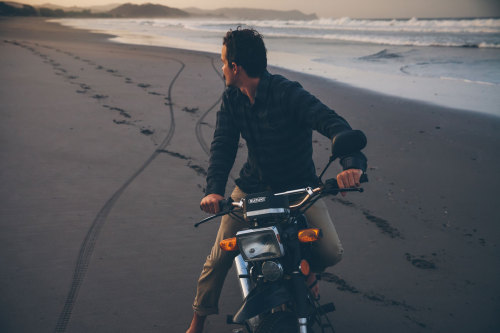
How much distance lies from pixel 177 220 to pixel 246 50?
2.36 meters

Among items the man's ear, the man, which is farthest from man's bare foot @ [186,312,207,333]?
the man's ear

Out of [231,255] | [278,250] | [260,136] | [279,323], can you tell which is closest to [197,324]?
[231,255]

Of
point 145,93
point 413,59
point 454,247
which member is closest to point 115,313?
point 454,247

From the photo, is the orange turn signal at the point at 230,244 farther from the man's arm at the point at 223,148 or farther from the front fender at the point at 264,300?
the man's arm at the point at 223,148

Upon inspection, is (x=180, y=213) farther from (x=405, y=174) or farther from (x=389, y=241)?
(x=405, y=174)

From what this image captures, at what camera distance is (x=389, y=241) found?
12.2 feet

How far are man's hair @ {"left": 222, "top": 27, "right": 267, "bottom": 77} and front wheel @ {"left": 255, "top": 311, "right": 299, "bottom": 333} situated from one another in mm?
1277

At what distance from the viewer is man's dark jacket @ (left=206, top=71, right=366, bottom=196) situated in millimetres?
2266

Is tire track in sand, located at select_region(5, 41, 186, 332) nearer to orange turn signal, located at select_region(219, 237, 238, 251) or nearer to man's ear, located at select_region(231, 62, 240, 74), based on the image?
orange turn signal, located at select_region(219, 237, 238, 251)

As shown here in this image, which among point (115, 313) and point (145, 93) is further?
point (145, 93)

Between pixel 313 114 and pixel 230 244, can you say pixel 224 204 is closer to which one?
pixel 230 244

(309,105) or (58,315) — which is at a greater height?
(309,105)

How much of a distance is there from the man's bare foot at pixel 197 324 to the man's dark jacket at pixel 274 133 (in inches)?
33.3

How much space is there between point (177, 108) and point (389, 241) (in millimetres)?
5332
